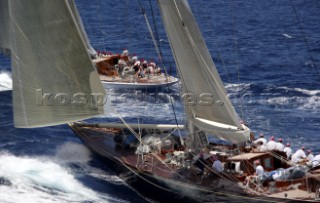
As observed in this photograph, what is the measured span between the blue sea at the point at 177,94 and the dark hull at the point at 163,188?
3.06ft

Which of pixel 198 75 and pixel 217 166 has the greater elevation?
pixel 198 75

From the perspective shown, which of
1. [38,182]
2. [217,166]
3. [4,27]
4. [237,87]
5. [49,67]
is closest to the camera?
[49,67]

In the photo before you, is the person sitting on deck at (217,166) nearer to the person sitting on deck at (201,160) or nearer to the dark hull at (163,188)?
the person sitting on deck at (201,160)

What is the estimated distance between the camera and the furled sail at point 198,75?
50.8m

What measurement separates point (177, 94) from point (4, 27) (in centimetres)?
1718

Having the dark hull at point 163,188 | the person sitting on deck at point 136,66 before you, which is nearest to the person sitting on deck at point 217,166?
the dark hull at point 163,188

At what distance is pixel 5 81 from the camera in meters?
78.3

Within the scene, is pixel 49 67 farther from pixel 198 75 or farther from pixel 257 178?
pixel 257 178

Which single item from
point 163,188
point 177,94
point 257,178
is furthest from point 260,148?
point 177,94

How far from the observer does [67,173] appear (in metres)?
56.8

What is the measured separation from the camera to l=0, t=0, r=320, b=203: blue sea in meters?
55.5

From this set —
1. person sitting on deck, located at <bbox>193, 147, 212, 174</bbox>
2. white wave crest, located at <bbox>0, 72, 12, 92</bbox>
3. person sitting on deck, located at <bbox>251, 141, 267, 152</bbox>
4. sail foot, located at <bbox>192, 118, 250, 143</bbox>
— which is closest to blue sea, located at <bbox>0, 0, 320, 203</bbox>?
white wave crest, located at <bbox>0, 72, 12, 92</bbox>

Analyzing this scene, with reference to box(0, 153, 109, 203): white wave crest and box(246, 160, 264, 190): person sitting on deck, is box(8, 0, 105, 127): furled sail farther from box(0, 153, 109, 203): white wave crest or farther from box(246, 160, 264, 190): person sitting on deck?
box(246, 160, 264, 190): person sitting on deck

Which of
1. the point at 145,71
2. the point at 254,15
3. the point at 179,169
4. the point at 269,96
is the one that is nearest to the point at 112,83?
the point at 145,71
